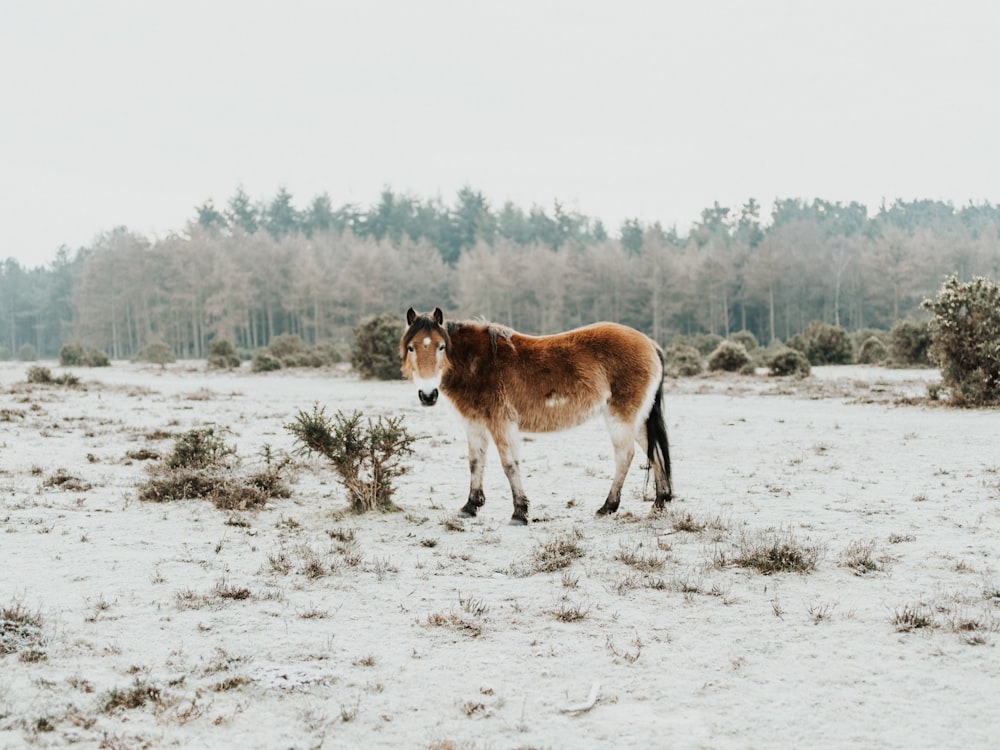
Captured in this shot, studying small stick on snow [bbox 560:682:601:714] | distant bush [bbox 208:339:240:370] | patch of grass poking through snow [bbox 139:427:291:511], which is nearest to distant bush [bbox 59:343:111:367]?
distant bush [bbox 208:339:240:370]

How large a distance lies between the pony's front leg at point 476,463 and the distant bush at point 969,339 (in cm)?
1216

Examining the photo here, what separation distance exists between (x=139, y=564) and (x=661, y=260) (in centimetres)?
6098

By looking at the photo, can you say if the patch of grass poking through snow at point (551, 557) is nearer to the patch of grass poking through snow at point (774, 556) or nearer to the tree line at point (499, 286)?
the patch of grass poking through snow at point (774, 556)

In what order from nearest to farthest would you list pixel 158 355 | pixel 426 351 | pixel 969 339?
pixel 426 351
pixel 969 339
pixel 158 355

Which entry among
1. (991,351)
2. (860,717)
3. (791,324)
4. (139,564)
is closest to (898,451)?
(991,351)

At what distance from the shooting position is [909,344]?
88.7 ft

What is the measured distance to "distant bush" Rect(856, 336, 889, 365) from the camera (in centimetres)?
3033

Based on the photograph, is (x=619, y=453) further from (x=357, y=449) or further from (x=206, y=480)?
(x=206, y=480)

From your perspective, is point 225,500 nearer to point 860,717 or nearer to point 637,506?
point 637,506

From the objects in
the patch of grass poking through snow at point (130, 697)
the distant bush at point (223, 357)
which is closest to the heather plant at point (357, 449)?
the patch of grass poking through snow at point (130, 697)

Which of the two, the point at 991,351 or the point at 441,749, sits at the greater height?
the point at 991,351

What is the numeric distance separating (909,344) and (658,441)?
2341cm

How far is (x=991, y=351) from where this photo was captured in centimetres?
1500

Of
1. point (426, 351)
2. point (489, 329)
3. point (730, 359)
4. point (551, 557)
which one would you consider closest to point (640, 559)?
point (551, 557)
